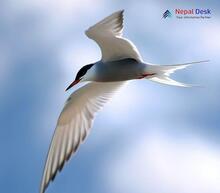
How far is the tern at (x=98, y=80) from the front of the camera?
19.4ft

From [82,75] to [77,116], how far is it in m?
0.58

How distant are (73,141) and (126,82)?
0.86 meters

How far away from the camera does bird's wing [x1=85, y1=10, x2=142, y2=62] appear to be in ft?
18.9

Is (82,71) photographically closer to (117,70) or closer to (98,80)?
(98,80)

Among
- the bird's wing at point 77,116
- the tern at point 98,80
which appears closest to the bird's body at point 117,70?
the tern at point 98,80

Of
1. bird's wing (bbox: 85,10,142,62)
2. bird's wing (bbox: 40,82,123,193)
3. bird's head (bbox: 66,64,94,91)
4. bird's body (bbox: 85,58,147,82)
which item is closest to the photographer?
bird's wing (bbox: 85,10,142,62)

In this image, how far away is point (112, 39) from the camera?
235 inches

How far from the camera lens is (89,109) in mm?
6844

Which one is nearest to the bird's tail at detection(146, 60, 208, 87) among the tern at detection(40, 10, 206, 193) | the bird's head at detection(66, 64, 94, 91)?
the tern at detection(40, 10, 206, 193)

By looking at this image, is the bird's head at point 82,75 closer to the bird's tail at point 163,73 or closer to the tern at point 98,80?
the tern at point 98,80

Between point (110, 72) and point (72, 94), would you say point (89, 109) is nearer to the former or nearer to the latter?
point (72, 94)

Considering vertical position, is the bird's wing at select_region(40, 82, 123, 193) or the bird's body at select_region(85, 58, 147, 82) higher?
the bird's body at select_region(85, 58, 147, 82)

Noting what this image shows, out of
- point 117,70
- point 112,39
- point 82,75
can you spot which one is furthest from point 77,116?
point 112,39

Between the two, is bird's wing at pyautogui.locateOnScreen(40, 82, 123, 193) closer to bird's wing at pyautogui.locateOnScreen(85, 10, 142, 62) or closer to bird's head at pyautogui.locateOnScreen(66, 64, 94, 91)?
bird's head at pyautogui.locateOnScreen(66, 64, 94, 91)
